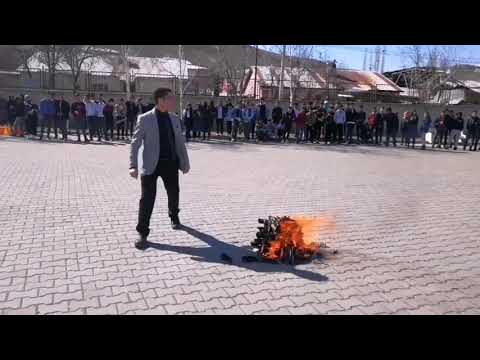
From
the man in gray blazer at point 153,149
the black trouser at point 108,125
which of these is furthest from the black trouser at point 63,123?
the man in gray blazer at point 153,149

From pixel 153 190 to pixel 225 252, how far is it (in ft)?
3.93

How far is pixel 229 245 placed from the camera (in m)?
5.50

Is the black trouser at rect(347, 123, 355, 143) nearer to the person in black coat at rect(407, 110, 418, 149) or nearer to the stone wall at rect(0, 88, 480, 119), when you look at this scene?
the person in black coat at rect(407, 110, 418, 149)

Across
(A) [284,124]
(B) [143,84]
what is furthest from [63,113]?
(B) [143,84]

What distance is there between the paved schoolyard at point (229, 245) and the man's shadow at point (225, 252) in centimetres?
2

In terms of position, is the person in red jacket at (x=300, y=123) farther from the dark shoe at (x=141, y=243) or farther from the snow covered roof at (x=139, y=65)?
the dark shoe at (x=141, y=243)

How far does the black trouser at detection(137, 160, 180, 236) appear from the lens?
211 inches

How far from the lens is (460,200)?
8.77 m

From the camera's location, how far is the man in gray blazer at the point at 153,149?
5.37 metres

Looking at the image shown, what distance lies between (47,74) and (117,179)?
20.8 meters

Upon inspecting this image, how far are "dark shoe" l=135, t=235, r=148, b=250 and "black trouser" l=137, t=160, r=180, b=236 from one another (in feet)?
0.17

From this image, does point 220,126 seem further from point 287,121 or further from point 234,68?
point 234,68
